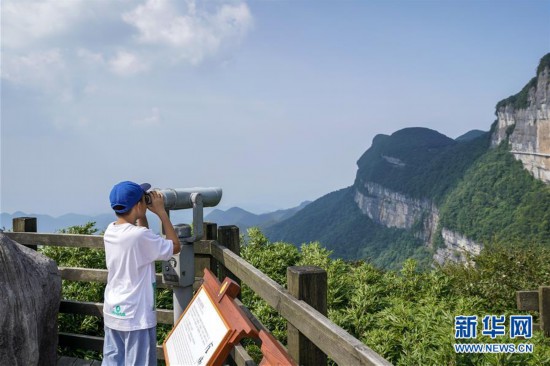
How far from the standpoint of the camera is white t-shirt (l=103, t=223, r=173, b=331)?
367 centimetres

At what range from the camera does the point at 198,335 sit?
2934 millimetres

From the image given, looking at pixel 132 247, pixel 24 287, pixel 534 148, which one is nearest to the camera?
pixel 132 247

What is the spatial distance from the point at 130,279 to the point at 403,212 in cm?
15283

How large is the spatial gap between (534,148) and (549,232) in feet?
88.9

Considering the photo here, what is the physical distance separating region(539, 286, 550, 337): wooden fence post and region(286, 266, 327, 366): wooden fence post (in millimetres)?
4231

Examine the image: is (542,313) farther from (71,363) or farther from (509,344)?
(71,363)

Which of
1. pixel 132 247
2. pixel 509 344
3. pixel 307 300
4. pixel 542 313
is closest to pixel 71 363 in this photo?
pixel 132 247

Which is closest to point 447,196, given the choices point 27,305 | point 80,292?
point 80,292

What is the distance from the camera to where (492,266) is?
9.64 meters

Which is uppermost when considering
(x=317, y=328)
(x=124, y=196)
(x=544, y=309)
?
(x=124, y=196)

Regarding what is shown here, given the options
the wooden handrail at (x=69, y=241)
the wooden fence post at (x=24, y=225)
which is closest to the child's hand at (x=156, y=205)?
the wooden handrail at (x=69, y=241)

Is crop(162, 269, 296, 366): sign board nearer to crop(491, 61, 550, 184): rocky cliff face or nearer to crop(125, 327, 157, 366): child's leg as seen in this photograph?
crop(125, 327, 157, 366): child's leg

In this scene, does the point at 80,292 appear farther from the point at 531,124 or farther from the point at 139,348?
the point at 531,124

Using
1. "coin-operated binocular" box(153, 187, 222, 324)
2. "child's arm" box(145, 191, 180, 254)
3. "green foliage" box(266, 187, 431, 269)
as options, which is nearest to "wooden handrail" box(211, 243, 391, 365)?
"child's arm" box(145, 191, 180, 254)
